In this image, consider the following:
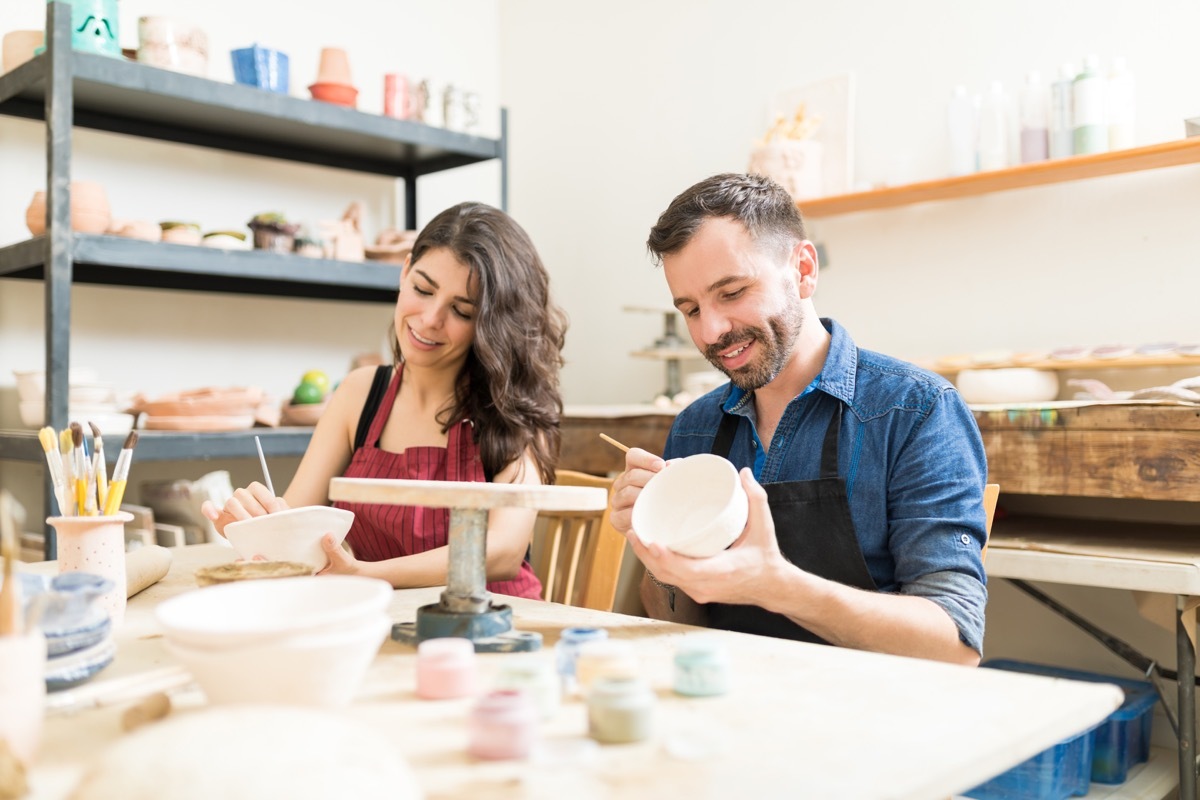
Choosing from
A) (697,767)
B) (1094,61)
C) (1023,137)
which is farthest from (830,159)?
(697,767)

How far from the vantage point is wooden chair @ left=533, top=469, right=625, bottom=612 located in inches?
75.2

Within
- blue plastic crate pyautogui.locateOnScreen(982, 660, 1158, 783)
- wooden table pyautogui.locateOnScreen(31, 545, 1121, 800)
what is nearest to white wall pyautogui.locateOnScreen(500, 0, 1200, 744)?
blue plastic crate pyautogui.locateOnScreen(982, 660, 1158, 783)

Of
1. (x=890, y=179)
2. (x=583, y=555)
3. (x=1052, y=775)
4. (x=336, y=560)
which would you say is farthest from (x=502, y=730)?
(x=890, y=179)

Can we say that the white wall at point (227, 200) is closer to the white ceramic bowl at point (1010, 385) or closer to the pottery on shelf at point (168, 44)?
the pottery on shelf at point (168, 44)

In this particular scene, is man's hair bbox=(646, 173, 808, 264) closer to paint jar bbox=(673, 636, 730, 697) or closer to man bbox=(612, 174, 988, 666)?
man bbox=(612, 174, 988, 666)

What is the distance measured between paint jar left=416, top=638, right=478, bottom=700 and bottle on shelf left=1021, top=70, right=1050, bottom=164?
8.35ft

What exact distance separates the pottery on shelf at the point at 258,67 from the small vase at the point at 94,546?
7.74 ft

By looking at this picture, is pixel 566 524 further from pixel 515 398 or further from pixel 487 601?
pixel 487 601

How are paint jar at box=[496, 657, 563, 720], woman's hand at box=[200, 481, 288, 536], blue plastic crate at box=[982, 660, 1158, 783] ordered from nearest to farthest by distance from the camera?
paint jar at box=[496, 657, 563, 720] → woman's hand at box=[200, 481, 288, 536] → blue plastic crate at box=[982, 660, 1158, 783]

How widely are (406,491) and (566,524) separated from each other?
1176 millimetres

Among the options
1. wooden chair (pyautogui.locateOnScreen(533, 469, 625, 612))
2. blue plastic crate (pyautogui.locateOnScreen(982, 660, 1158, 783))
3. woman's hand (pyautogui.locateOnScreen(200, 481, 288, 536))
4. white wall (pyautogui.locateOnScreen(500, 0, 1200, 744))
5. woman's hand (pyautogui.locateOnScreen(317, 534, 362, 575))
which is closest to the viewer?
woman's hand (pyautogui.locateOnScreen(317, 534, 362, 575))

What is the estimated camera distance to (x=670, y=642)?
3.66ft

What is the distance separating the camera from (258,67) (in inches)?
125

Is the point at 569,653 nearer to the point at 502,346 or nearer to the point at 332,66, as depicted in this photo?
the point at 502,346
